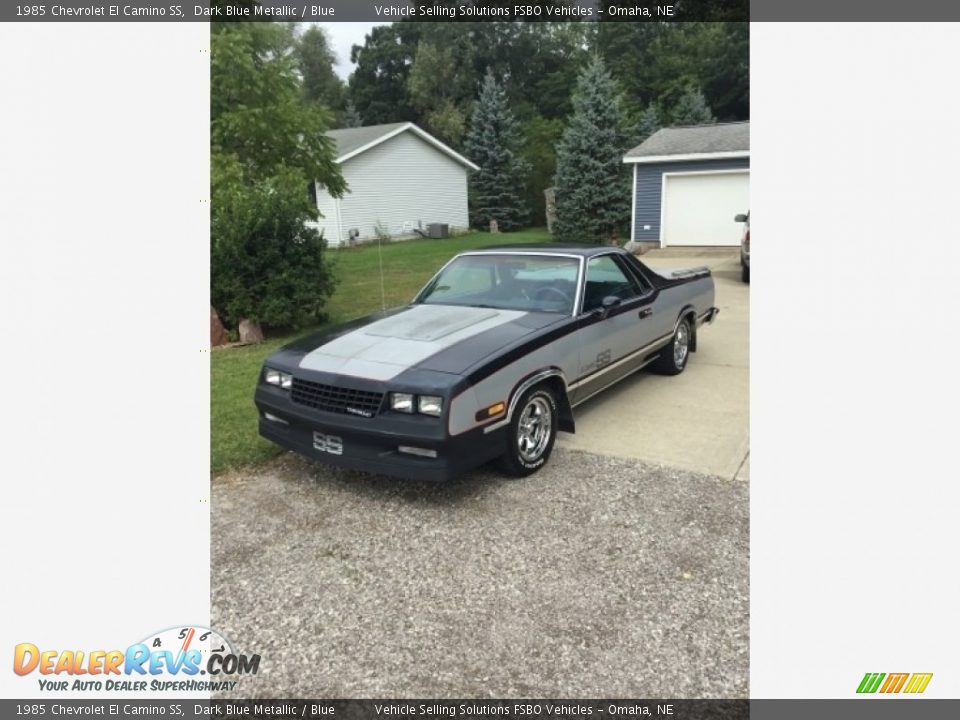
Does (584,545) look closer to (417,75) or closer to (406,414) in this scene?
(406,414)

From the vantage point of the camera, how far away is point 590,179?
22.0 m

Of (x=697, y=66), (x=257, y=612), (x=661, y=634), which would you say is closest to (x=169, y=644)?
(x=257, y=612)

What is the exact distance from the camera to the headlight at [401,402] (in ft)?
12.1

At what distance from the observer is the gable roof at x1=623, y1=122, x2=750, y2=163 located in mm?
17891

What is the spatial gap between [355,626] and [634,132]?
25.0 metres

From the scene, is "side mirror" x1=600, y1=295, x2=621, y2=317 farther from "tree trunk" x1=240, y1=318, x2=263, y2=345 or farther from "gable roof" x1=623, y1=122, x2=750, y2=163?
"gable roof" x1=623, y1=122, x2=750, y2=163

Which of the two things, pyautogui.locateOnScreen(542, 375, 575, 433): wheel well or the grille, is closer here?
the grille

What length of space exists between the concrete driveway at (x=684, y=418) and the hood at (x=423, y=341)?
1089 mm

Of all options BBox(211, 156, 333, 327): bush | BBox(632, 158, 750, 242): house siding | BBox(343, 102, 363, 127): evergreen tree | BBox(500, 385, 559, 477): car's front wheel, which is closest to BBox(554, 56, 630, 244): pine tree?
BBox(632, 158, 750, 242): house siding

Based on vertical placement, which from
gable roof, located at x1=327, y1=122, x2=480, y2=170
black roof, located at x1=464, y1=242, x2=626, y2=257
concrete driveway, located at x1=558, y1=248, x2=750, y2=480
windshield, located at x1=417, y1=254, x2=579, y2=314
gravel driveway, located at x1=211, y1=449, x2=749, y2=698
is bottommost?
gravel driveway, located at x1=211, y1=449, x2=749, y2=698

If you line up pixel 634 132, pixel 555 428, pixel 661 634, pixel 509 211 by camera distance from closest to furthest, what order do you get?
pixel 661 634, pixel 555 428, pixel 634 132, pixel 509 211

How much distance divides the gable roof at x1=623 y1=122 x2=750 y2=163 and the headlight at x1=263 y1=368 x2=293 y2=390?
16.4 metres

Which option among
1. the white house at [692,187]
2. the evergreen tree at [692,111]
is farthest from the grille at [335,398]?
the evergreen tree at [692,111]

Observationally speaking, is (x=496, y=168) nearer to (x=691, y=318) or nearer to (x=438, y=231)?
(x=438, y=231)
